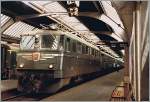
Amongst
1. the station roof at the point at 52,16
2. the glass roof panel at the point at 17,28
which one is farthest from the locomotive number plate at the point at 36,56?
the glass roof panel at the point at 17,28

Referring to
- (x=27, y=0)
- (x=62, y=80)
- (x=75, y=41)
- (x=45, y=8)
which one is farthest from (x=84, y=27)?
(x=62, y=80)

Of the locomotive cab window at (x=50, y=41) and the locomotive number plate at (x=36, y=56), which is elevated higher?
the locomotive cab window at (x=50, y=41)

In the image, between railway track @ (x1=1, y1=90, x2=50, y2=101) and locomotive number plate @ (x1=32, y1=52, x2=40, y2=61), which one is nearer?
railway track @ (x1=1, y1=90, x2=50, y2=101)

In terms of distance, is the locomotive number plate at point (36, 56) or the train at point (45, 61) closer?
the train at point (45, 61)

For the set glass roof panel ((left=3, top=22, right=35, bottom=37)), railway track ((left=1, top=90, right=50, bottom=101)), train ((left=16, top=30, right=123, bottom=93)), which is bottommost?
railway track ((left=1, top=90, right=50, bottom=101))

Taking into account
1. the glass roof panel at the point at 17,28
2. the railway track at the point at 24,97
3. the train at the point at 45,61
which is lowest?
→ the railway track at the point at 24,97

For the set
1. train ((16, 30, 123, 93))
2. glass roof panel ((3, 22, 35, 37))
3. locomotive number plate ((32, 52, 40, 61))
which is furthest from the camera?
glass roof panel ((3, 22, 35, 37))

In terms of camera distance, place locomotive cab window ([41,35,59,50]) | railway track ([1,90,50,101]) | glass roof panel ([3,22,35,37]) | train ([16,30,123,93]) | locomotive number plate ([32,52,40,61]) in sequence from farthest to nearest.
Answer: glass roof panel ([3,22,35,37]), locomotive cab window ([41,35,59,50]), locomotive number plate ([32,52,40,61]), train ([16,30,123,93]), railway track ([1,90,50,101])

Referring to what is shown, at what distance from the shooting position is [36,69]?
1176cm

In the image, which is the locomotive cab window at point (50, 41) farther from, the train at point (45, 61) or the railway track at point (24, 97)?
the railway track at point (24, 97)

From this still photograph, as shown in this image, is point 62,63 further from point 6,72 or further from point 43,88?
point 6,72

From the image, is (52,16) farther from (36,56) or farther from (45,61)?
(45,61)

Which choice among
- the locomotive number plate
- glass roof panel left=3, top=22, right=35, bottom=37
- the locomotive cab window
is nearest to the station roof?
glass roof panel left=3, top=22, right=35, bottom=37

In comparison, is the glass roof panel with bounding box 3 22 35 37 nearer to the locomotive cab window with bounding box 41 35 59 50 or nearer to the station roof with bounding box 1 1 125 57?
the station roof with bounding box 1 1 125 57
